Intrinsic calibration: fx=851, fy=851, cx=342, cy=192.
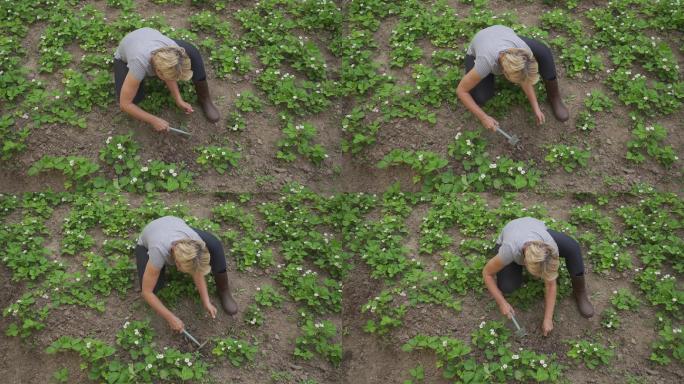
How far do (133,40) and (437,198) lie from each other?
2.90 m

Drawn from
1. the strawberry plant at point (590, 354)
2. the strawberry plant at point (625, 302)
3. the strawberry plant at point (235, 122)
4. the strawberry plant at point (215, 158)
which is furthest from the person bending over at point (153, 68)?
the strawberry plant at point (625, 302)

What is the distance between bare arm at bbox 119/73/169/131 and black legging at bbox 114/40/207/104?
0.14m

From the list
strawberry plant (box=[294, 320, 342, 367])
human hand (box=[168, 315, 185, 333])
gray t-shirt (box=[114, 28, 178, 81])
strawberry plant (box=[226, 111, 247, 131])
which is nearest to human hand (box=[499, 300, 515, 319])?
strawberry plant (box=[294, 320, 342, 367])

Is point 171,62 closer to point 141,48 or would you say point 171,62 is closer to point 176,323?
point 141,48

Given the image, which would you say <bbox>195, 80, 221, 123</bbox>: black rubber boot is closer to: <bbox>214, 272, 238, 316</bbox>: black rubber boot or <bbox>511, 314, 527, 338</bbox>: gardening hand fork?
<bbox>214, 272, 238, 316</bbox>: black rubber boot

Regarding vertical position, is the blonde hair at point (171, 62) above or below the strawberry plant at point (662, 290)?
above

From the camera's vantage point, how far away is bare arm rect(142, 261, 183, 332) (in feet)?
21.0

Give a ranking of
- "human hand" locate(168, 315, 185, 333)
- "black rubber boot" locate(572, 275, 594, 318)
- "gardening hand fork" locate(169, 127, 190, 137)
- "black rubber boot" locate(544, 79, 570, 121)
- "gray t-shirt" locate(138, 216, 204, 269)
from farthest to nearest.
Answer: "black rubber boot" locate(544, 79, 570, 121) → "gardening hand fork" locate(169, 127, 190, 137) → "black rubber boot" locate(572, 275, 594, 318) → "human hand" locate(168, 315, 185, 333) → "gray t-shirt" locate(138, 216, 204, 269)

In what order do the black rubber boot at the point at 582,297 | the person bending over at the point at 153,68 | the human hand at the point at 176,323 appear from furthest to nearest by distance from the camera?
the person bending over at the point at 153,68
the black rubber boot at the point at 582,297
the human hand at the point at 176,323

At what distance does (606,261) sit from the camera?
23.0 feet

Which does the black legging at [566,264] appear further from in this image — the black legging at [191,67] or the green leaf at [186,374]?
the black legging at [191,67]

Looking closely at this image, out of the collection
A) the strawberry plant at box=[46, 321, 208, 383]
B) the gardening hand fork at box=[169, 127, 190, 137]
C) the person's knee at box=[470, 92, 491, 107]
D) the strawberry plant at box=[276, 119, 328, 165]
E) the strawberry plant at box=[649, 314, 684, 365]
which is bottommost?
the strawberry plant at box=[649, 314, 684, 365]

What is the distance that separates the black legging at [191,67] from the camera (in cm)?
725

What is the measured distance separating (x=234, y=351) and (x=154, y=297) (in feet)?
2.49
